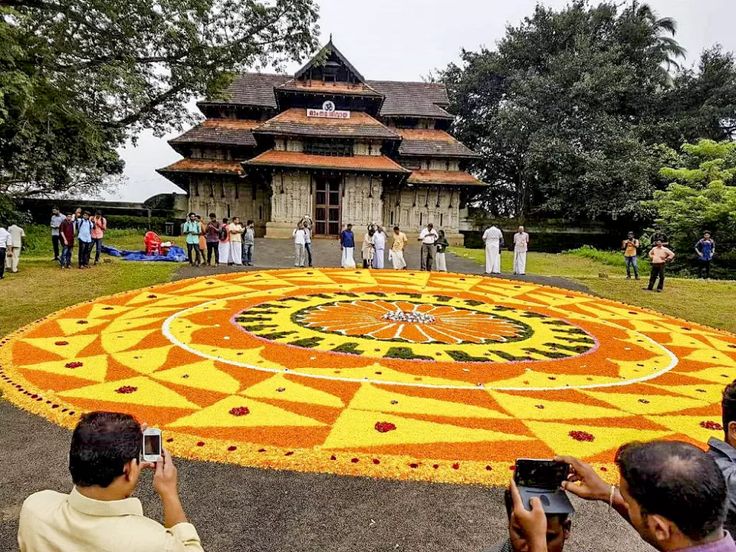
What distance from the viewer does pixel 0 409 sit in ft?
18.0

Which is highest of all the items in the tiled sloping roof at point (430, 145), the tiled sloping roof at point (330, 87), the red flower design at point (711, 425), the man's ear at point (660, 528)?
the tiled sloping roof at point (330, 87)

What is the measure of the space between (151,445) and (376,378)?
16.0ft

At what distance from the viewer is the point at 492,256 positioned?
1738cm

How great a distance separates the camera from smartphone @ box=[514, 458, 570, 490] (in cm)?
193

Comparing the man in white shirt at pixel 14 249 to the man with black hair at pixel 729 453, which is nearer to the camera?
the man with black hair at pixel 729 453

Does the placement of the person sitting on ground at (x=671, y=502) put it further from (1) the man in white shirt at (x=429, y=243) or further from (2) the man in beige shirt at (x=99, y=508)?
(1) the man in white shirt at (x=429, y=243)

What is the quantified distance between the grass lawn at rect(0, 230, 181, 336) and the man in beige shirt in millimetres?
7997

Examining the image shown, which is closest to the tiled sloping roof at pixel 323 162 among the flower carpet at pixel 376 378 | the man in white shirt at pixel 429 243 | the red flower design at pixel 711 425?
the man in white shirt at pixel 429 243

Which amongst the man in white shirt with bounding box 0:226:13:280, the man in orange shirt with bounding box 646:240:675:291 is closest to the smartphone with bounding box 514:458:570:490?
the man in orange shirt with bounding box 646:240:675:291

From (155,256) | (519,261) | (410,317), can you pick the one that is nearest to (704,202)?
(519,261)

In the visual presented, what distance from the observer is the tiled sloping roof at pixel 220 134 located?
29031mm

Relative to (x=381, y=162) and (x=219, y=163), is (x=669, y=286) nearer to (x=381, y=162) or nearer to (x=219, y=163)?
(x=381, y=162)

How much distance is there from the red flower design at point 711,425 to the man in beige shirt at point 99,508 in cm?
543

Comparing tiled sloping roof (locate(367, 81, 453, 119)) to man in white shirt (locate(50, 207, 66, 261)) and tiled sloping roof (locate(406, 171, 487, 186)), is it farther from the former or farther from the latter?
man in white shirt (locate(50, 207, 66, 261))
